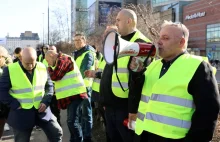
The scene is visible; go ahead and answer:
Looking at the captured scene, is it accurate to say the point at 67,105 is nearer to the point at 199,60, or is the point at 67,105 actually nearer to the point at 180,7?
the point at 199,60

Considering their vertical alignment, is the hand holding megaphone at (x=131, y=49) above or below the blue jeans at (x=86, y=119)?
above

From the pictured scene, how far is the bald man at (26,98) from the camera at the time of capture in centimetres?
434

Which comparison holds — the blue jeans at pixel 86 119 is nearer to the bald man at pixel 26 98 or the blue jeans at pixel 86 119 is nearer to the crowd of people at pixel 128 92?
the crowd of people at pixel 128 92

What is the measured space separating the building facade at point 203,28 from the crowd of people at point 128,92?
49782 millimetres

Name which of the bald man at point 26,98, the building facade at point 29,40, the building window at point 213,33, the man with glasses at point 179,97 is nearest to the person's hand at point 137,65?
the man with glasses at point 179,97

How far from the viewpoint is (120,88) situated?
3.86 meters

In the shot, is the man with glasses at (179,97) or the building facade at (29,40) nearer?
the man with glasses at (179,97)

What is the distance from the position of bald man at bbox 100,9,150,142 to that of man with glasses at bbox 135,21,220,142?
2.78 feet

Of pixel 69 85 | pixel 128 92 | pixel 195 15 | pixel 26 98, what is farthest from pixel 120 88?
pixel 195 15

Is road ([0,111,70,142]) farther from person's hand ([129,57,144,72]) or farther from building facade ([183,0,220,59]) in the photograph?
building facade ([183,0,220,59])

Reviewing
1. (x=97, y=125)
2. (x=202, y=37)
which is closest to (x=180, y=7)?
(x=202, y=37)

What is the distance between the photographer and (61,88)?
17.5 ft

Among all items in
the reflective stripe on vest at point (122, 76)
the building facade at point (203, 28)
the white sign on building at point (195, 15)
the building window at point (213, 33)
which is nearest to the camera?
the reflective stripe on vest at point (122, 76)

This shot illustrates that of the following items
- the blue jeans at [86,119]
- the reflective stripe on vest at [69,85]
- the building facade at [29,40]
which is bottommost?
the blue jeans at [86,119]
